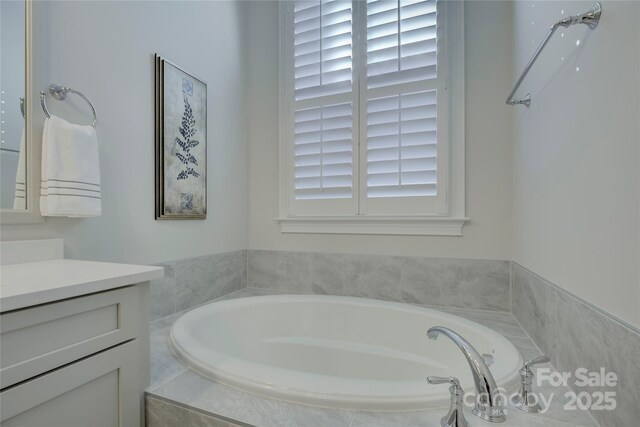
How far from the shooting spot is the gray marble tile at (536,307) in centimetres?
113

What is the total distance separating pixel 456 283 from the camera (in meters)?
1.86

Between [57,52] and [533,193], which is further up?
[57,52]

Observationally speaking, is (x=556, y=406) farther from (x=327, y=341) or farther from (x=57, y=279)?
(x=57, y=279)

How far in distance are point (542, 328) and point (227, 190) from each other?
1.88 meters

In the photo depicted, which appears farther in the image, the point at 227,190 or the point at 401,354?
the point at 227,190

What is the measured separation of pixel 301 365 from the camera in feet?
5.84

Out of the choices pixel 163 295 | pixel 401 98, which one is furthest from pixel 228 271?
pixel 401 98

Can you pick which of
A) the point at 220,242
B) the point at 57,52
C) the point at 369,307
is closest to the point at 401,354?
the point at 369,307

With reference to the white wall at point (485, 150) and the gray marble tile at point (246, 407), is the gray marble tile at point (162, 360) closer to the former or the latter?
the gray marble tile at point (246, 407)

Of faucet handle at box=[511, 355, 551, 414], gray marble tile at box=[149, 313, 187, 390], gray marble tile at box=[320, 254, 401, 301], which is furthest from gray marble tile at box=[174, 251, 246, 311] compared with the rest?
faucet handle at box=[511, 355, 551, 414]

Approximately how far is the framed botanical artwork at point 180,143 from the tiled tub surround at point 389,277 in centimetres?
66

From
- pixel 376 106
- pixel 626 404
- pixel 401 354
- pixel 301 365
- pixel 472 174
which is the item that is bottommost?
pixel 301 365

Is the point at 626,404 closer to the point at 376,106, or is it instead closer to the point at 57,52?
the point at 376,106

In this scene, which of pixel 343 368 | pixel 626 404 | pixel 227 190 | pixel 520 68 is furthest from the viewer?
pixel 227 190
